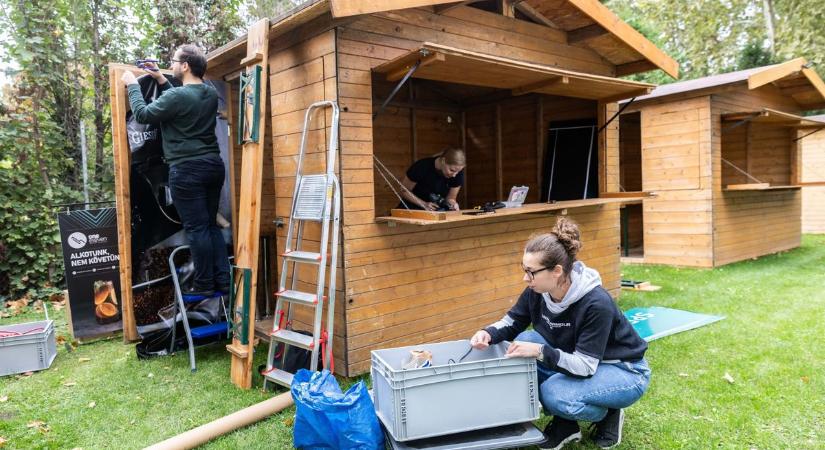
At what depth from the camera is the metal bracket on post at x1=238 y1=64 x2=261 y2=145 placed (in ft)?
12.7

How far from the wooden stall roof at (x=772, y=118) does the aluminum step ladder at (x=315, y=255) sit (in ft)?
24.7

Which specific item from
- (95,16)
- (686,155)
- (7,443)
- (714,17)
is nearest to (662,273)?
(686,155)

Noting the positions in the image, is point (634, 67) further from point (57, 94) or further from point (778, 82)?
point (57, 94)

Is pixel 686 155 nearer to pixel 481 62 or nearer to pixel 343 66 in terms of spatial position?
pixel 481 62

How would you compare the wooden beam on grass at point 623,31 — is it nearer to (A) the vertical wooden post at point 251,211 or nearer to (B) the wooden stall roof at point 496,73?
(B) the wooden stall roof at point 496,73

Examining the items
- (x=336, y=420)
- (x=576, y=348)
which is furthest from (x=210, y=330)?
(x=576, y=348)

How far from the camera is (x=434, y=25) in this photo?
4684 mm

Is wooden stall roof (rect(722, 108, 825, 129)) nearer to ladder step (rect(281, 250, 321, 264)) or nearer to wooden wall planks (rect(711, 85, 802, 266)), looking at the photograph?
wooden wall planks (rect(711, 85, 802, 266))

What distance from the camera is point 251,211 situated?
3.90 meters

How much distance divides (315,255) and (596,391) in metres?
2.03

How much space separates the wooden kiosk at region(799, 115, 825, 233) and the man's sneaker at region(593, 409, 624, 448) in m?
13.6

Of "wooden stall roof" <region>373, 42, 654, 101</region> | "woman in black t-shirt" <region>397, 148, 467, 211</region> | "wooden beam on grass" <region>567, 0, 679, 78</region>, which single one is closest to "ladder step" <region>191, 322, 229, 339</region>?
Answer: "woman in black t-shirt" <region>397, 148, 467, 211</region>

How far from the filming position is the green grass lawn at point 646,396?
10.1 feet

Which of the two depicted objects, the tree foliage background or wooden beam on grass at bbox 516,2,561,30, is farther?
the tree foliage background
